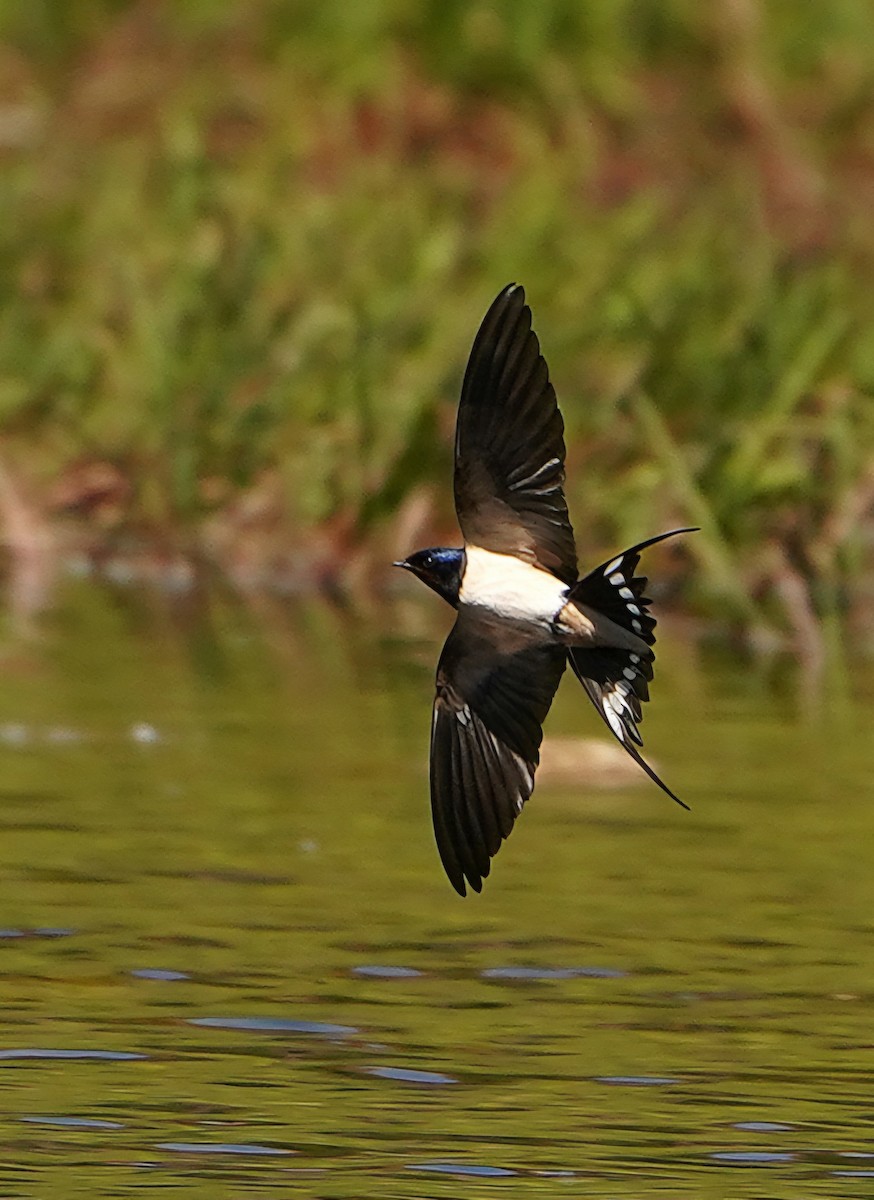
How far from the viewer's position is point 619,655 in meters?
5.65

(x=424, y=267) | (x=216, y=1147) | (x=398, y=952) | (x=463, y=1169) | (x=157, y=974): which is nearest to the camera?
(x=463, y=1169)

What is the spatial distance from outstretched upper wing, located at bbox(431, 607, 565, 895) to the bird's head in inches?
2.1

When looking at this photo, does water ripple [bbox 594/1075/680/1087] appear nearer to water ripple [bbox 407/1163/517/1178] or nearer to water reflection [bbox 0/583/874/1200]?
water reflection [bbox 0/583/874/1200]

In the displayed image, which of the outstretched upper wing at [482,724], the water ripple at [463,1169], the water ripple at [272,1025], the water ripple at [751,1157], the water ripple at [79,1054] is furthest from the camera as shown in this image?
the outstretched upper wing at [482,724]

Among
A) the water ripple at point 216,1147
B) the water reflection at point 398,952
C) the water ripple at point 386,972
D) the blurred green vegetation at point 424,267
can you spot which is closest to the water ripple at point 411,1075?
the water reflection at point 398,952

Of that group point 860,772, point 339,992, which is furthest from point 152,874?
point 860,772

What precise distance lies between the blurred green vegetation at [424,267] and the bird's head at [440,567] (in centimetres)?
464

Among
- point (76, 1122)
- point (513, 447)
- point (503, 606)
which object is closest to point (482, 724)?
point (503, 606)

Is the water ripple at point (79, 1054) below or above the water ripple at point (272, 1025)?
below

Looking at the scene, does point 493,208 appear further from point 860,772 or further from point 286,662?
point 860,772

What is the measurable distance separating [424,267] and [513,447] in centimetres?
704

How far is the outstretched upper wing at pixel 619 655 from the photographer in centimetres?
552

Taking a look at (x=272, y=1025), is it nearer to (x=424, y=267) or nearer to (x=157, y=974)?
(x=157, y=974)

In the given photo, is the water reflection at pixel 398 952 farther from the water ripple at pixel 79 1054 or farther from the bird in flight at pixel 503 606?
the bird in flight at pixel 503 606
